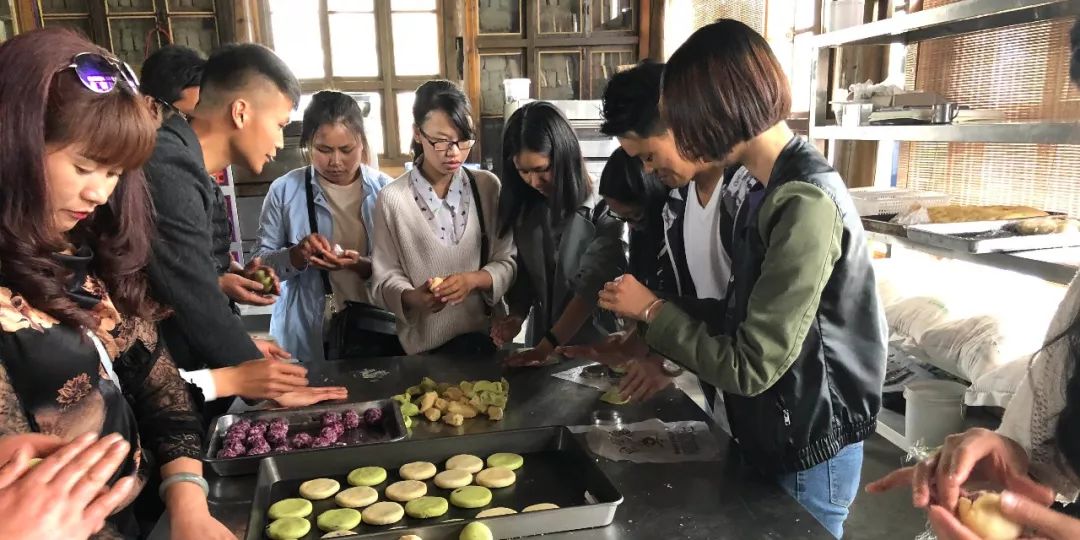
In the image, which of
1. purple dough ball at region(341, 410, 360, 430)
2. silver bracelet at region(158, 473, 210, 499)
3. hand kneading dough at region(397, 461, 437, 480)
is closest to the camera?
silver bracelet at region(158, 473, 210, 499)

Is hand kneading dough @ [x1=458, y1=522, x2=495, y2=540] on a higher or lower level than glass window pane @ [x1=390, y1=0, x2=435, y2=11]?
lower

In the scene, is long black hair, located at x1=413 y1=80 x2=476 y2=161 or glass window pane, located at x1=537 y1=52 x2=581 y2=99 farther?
glass window pane, located at x1=537 y1=52 x2=581 y2=99

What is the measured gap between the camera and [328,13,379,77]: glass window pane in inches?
255

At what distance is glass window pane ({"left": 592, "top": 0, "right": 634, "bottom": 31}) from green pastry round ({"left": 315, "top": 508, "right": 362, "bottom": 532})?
18.8 ft

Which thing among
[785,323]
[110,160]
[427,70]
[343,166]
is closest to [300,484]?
[110,160]

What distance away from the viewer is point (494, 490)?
1.40 meters

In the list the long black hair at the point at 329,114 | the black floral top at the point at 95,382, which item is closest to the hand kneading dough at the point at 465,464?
the black floral top at the point at 95,382

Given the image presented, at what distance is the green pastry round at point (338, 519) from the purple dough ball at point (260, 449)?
0.25m

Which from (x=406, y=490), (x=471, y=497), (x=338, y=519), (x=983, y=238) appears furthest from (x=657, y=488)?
(x=983, y=238)

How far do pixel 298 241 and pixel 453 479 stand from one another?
61.0 inches

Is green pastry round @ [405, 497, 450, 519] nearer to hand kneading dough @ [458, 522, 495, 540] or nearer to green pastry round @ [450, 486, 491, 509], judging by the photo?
green pastry round @ [450, 486, 491, 509]

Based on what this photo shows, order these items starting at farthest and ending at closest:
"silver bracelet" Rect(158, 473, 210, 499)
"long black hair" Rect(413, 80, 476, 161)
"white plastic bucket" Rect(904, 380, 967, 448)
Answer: "white plastic bucket" Rect(904, 380, 967, 448) < "long black hair" Rect(413, 80, 476, 161) < "silver bracelet" Rect(158, 473, 210, 499)

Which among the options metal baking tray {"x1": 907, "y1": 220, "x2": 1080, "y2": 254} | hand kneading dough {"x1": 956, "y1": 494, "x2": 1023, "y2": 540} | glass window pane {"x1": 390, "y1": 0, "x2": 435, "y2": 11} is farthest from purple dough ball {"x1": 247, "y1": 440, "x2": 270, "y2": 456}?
glass window pane {"x1": 390, "y1": 0, "x2": 435, "y2": 11}

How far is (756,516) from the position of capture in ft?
4.04
